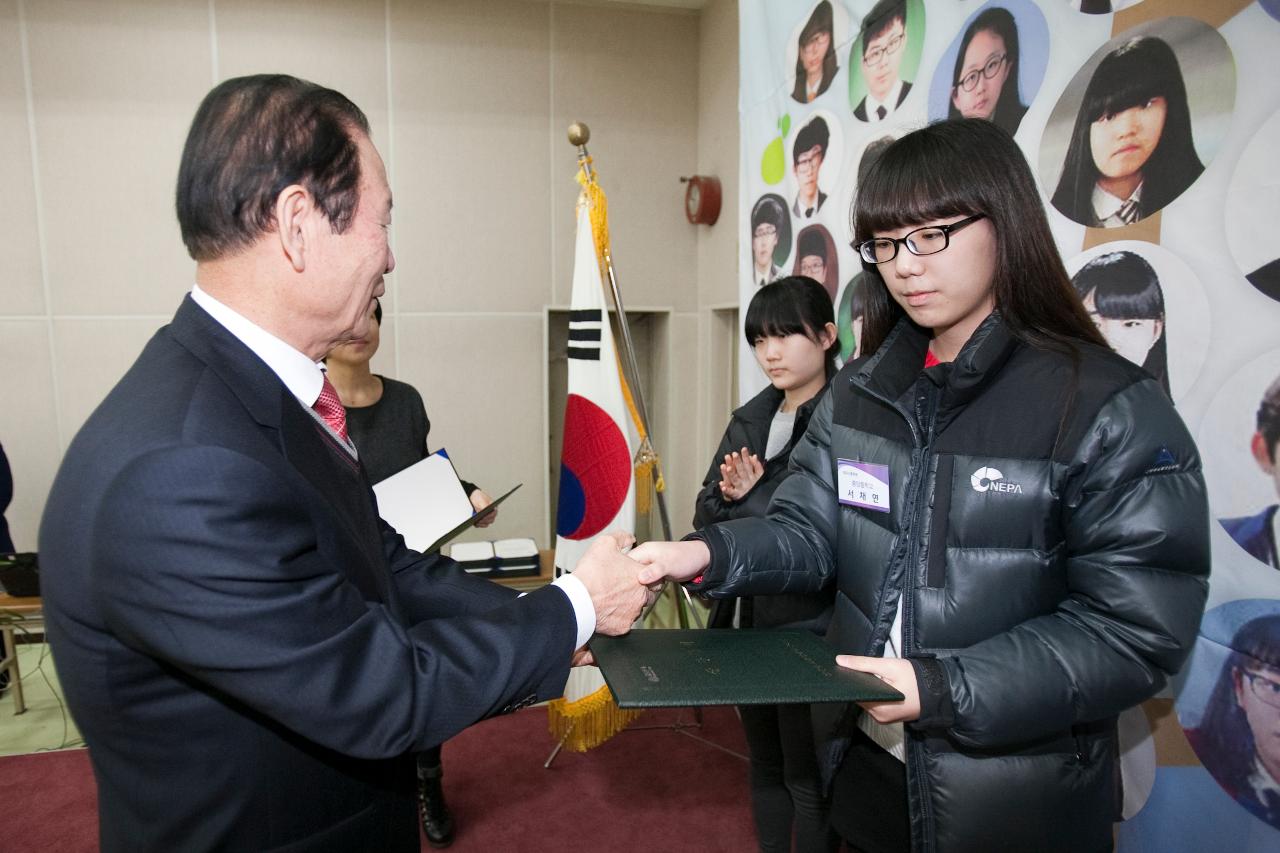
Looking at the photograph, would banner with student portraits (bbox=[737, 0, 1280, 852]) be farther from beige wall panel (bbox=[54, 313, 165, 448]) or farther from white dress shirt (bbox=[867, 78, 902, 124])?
beige wall panel (bbox=[54, 313, 165, 448])

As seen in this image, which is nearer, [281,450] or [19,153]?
[281,450]

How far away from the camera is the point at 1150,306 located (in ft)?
4.76

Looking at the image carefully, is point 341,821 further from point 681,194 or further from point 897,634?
point 681,194

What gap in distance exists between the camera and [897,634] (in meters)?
1.26

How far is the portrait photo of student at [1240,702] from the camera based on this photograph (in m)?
1.28

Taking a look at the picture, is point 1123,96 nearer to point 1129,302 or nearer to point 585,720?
point 1129,302

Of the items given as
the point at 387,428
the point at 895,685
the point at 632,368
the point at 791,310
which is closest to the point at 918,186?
the point at 895,685

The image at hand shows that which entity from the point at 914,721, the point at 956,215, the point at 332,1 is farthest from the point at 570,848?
the point at 332,1

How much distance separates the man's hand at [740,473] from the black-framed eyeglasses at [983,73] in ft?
3.74

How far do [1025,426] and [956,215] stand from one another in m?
0.34

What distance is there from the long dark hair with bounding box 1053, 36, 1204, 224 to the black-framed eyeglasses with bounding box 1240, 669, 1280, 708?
2.81ft

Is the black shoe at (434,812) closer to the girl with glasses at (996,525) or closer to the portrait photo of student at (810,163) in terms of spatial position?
the girl with glasses at (996,525)

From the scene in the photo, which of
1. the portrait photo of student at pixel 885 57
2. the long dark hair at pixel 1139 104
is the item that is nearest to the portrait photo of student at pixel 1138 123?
the long dark hair at pixel 1139 104

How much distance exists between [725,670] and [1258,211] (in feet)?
3.80
